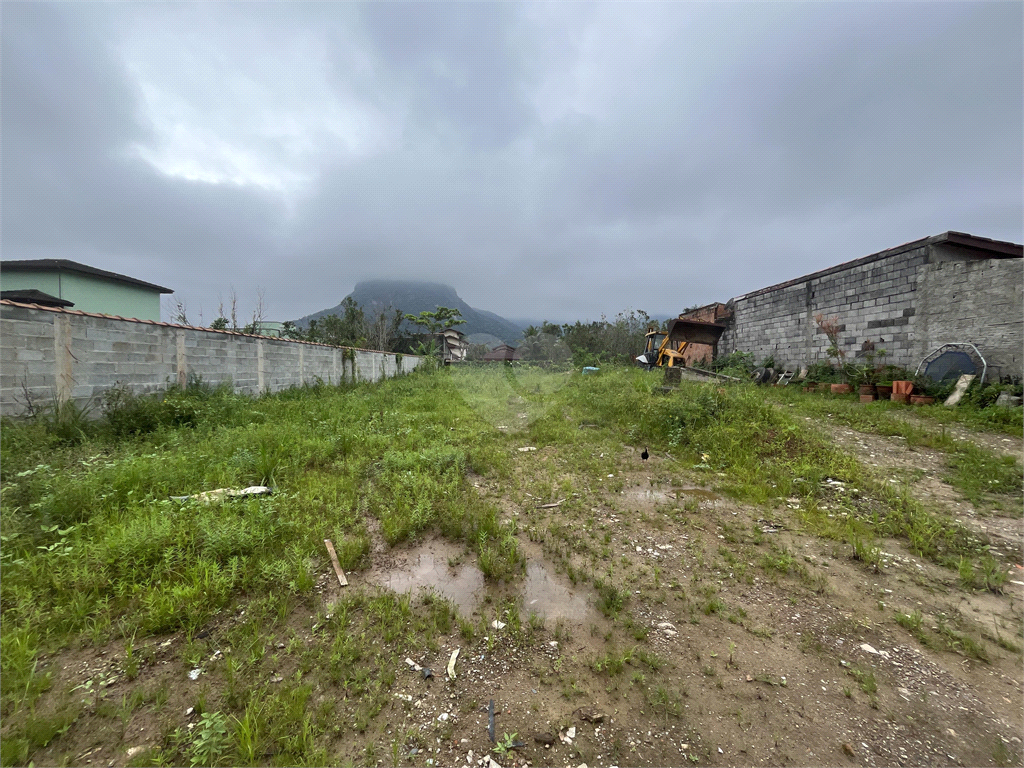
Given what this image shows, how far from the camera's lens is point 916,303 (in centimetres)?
775

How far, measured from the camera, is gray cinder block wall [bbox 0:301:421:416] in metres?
3.87

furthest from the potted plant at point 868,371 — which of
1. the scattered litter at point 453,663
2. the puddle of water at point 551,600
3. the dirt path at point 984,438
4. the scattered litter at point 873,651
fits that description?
the scattered litter at point 453,663

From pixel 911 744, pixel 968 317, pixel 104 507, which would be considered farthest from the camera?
pixel 968 317

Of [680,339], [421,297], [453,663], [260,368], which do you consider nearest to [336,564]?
[453,663]

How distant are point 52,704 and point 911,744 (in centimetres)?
339

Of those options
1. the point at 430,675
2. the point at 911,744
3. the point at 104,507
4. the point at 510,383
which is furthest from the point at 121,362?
the point at 510,383

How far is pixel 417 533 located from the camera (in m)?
2.90

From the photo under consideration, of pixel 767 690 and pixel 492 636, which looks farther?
pixel 492 636

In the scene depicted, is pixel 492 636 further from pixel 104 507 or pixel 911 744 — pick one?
pixel 104 507

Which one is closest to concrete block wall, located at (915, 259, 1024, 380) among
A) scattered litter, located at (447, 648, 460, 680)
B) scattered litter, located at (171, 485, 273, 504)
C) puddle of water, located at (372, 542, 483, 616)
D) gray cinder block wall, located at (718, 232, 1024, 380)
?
gray cinder block wall, located at (718, 232, 1024, 380)

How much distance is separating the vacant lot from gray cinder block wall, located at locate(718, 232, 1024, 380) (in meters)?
4.26

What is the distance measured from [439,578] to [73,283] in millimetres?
21643

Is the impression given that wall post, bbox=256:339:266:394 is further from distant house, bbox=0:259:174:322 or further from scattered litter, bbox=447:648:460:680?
distant house, bbox=0:259:174:322

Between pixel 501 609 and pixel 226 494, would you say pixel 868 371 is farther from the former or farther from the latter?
pixel 226 494
